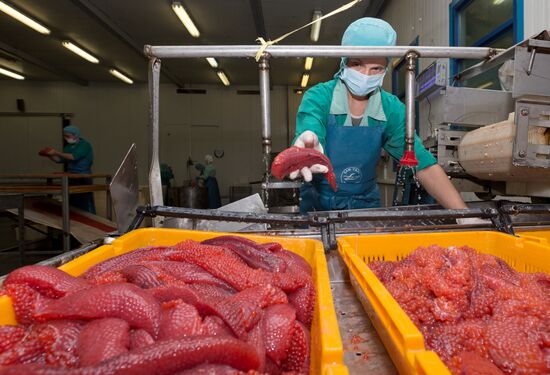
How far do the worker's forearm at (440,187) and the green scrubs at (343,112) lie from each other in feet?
0.18

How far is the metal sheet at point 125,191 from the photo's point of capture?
4.92ft

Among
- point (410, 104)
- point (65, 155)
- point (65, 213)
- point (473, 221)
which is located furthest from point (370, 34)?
point (65, 155)

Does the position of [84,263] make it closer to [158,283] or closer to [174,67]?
[158,283]

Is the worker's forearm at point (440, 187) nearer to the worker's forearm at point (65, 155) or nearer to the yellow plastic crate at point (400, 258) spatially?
the yellow plastic crate at point (400, 258)

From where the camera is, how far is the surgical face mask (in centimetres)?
223

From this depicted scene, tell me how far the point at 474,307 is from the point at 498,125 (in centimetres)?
152

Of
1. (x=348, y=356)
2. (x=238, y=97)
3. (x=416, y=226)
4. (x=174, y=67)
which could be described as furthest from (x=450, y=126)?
(x=238, y=97)

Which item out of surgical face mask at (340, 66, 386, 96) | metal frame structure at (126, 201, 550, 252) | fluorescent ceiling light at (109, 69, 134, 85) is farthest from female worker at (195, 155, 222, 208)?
metal frame structure at (126, 201, 550, 252)

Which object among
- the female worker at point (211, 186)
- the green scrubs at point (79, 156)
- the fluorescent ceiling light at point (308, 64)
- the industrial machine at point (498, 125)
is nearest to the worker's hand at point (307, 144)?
the industrial machine at point (498, 125)

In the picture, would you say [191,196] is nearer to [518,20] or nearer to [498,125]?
[518,20]

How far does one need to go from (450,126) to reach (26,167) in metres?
14.7

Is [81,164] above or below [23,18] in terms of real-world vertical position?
below

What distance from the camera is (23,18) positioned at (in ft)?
24.2

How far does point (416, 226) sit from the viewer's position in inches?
61.2
